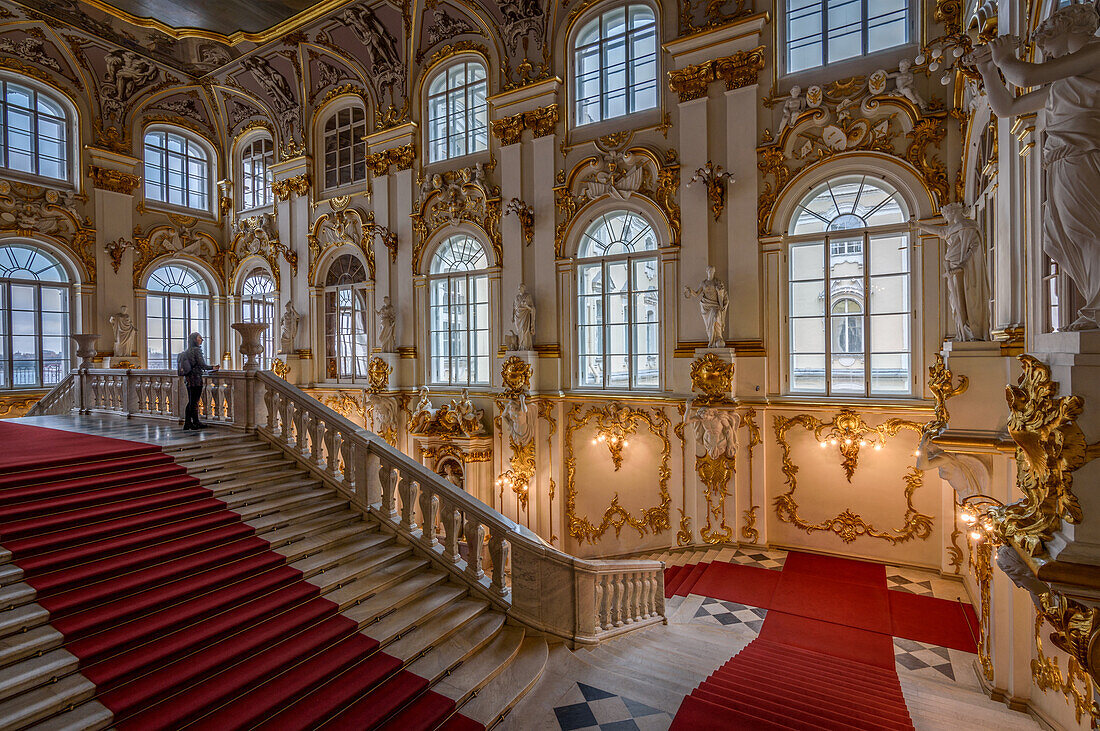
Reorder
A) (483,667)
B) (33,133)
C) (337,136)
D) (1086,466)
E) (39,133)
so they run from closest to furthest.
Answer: (1086,466) → (483,667) → (33,133) → (39,133) → (337,136)

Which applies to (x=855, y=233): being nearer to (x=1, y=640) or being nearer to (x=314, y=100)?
→ (x=1, y=640)

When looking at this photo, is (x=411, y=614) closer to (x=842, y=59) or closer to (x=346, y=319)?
(x=842, y=59)

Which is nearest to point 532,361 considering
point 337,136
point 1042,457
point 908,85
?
point 908,85

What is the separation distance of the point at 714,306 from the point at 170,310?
15249 mm

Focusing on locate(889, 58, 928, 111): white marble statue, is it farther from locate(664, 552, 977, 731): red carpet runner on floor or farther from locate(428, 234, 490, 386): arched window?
locate(428, 234, 490, 386): arched window

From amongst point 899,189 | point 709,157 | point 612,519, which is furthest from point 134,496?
point 899,189

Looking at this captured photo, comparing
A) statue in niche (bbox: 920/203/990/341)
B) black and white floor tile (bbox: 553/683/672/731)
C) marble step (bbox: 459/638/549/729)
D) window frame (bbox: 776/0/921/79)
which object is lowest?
black and white floor tile (bbox: 553/683/672/731)

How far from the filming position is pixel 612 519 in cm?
1042

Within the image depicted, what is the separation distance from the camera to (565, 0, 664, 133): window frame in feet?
33.1

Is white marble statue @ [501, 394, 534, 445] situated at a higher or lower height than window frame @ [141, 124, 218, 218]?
lower

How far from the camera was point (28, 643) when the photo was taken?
3.37 meters

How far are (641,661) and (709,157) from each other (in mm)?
7997

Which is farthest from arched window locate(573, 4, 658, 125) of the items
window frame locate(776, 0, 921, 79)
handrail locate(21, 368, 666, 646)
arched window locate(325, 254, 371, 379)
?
handrail locate(21, 368, 666, 646)

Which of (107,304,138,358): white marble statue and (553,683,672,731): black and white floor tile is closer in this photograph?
(553,683,672,731): black and white floor tile
